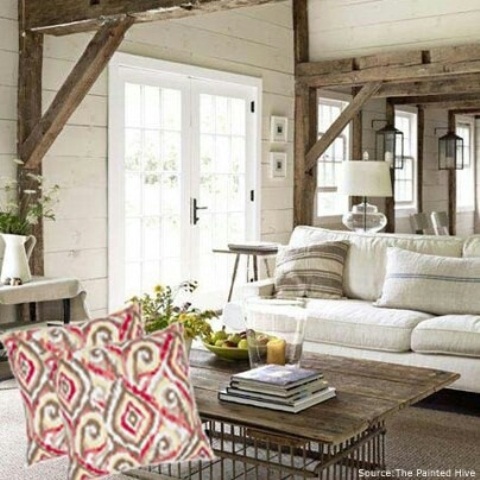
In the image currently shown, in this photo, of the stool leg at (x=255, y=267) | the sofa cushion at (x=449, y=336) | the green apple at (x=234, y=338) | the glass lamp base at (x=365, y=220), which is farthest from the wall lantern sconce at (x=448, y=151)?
the green apple at (x=234, y=338)

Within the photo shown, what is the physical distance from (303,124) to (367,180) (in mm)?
1789

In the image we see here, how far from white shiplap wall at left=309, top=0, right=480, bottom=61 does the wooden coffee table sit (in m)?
4.32

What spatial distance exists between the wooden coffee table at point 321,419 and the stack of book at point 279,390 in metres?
0.03

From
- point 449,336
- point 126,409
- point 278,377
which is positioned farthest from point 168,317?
point 449,336

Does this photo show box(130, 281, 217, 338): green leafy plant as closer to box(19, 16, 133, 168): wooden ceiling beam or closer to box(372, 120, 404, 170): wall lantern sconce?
box(19, 16, 133, 168): wooden ceiling beam

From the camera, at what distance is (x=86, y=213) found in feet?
18.5

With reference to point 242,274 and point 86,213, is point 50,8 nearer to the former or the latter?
point 86,213

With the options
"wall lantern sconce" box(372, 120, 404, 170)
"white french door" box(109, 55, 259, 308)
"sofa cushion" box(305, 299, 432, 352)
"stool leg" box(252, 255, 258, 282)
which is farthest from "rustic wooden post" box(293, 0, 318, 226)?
"sofa cushion" box(305, 299, 432, 352)

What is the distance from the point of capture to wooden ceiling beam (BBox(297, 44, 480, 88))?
6.68 metres

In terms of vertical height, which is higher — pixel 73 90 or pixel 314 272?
pixel 73 90

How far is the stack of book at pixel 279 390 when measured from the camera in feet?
8.77

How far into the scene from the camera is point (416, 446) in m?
3.56

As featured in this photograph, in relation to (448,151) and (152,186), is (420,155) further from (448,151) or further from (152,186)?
(152,186)

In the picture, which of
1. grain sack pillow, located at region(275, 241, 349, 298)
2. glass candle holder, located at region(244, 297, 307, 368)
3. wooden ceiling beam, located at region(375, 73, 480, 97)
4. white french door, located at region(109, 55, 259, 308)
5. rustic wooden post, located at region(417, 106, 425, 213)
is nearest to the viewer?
glass candle holder, located at region(244, 297, 307, 368)
